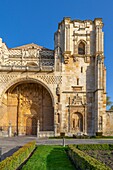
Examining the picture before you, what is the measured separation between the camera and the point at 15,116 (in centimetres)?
4091

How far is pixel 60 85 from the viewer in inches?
1537

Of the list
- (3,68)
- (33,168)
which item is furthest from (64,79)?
(33,168)

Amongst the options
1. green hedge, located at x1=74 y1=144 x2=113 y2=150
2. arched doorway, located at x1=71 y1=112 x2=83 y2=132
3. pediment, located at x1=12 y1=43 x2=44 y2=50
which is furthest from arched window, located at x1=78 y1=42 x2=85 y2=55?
green hedge, located at x1=74 y1=144 x2=113 y2=150

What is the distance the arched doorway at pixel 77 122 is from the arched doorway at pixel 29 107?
11.2 feet

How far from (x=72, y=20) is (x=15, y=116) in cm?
1699

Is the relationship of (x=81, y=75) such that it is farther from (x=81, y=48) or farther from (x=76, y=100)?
(x=81, y=48)

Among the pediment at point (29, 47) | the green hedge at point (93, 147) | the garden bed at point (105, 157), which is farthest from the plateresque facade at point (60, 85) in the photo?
the garden bed at point (105, 157)

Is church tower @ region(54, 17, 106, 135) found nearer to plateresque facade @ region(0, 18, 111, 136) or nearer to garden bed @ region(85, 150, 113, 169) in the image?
plateresque facade @ region(0, 18, 111, 136)

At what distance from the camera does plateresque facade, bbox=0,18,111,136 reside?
1508 inches

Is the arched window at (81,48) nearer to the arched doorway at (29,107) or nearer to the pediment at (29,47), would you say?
the pediment at (29,47)

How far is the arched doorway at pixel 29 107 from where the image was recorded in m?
40.8

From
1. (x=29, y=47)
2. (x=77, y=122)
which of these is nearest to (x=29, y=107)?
(x=77, y=122)

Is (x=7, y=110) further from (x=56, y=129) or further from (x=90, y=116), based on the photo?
(x=90, y=116)

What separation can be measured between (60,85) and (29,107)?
21.3ft
